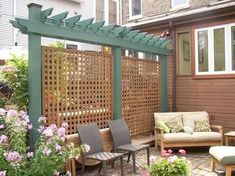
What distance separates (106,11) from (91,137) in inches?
540

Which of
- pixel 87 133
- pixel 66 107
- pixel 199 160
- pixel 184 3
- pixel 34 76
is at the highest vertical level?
pixel 184 3

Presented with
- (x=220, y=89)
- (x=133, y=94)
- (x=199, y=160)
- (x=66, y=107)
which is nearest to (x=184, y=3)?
(x=220, y=89)

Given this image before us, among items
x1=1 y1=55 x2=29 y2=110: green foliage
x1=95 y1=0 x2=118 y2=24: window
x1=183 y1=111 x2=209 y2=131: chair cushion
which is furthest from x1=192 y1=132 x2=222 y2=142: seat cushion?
x1=95 y1=0 x2=118 y2=24: window

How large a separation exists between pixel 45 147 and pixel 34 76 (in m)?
1.51

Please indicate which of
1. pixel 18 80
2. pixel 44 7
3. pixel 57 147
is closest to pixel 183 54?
pixel 18 80

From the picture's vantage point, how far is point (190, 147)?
8.06 meters

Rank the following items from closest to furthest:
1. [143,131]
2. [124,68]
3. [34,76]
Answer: [34,76]
[124,68]
[143,131]

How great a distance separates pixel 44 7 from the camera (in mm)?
14336

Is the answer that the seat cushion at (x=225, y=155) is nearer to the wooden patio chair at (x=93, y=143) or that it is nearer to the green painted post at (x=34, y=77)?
the wooden patio chair at (x=93, y=143)

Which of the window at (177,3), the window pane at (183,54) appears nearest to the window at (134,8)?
the window at (177,3)

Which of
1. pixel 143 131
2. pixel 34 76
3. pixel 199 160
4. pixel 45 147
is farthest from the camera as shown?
pixel 143 131

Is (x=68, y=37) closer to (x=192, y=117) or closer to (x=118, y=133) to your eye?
(x=118, y=133)

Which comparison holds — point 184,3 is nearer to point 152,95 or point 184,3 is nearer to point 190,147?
point 152,95

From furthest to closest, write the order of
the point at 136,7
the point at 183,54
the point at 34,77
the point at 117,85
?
the point at 136,7, the point at 183,54, the point at 117,85, the point at 34,77
